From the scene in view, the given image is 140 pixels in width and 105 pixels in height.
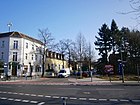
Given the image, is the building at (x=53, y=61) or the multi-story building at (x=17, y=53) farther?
the building at (x=53, y=61)

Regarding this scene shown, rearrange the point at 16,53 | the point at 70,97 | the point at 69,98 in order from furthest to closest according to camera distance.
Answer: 1. the point at 16,53
2. the point at 70,97
3. the point at 69,98

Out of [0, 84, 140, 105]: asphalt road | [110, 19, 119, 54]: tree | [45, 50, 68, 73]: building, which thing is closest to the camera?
[0, 84, 140, 105]: asphalt road

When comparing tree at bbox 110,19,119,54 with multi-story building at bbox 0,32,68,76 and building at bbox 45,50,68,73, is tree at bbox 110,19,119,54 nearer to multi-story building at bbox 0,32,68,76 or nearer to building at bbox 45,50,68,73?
multi-story building at bbox 0,32,68,76

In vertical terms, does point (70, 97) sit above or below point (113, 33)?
below

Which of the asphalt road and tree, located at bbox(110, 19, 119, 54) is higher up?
tree, located at bbox(110, 19, 119, 54)

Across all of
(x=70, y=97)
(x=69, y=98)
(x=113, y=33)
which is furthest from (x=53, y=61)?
(x=69, y=98)

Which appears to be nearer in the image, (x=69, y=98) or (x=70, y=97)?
(x=69, y=98)

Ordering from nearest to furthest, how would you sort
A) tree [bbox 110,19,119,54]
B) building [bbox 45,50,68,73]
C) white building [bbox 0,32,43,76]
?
1. white building [bbox 0,32,43,76]
2. tree [bbox 110,19,119,54]
3. building [bbox 45,50,68,73]

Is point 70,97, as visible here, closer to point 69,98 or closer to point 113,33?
point 69,98

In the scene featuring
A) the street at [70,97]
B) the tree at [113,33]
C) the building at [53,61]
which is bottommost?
the street at [70,97]

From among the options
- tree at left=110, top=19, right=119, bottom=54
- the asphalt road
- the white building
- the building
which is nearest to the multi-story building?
the white building

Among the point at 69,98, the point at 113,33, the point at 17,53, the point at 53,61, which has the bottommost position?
the point at 69,98

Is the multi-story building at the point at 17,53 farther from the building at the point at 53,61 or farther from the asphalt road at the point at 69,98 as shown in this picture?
the asphalt road at the point at 69,98

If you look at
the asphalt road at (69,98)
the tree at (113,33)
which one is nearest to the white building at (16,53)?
the tree at (113,33)
